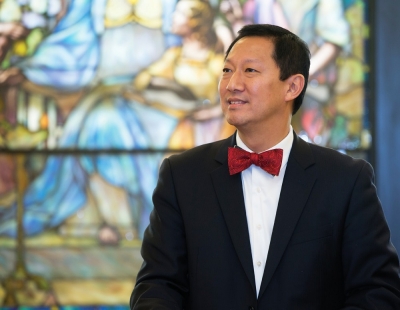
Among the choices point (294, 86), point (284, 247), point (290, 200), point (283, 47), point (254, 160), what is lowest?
point (284, 247)

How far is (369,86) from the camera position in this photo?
12.4 feet

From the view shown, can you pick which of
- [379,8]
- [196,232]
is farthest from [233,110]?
[379,8]

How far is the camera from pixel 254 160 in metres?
2.47

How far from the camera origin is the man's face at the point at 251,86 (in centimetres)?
246

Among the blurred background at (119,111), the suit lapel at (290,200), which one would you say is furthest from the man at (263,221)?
the blurred background at (119,111)

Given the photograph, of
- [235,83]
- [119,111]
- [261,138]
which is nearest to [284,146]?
[261,138]

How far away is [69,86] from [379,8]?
1.66 metres

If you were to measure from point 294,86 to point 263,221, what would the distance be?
53 cm

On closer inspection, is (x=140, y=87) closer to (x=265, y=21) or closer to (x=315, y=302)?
(x=265, y=21)

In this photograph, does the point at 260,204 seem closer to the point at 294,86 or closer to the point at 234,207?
the point at 234,207

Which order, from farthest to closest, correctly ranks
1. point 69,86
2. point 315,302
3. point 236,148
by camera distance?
point 69,86
point 236,148
point 315,302

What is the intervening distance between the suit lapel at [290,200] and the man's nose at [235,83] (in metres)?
0.30

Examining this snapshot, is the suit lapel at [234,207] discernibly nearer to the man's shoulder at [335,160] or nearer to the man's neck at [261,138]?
the man's neck at [261,138]

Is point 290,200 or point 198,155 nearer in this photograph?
point 290,200
